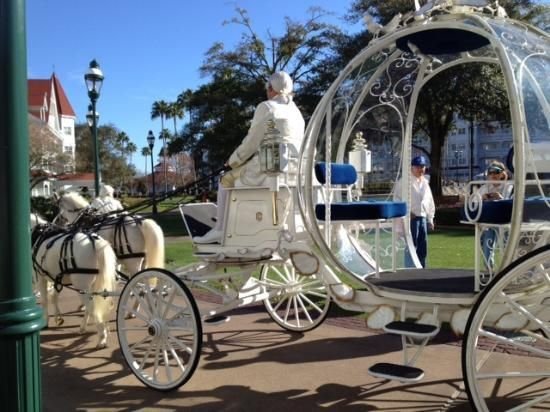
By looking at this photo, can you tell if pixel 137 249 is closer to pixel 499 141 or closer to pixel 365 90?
pixel 365 90

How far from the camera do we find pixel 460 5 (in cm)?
397

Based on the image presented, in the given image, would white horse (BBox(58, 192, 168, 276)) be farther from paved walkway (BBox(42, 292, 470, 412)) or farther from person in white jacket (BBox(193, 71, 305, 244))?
person in white jacket (BBox(193, 71, 305, 244))

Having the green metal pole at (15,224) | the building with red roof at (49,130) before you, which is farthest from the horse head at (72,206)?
the building with red roof at (49,130)

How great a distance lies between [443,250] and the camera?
39.7ft

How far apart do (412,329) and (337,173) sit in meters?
1.57

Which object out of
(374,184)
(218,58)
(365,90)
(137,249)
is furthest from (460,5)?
(218,58)

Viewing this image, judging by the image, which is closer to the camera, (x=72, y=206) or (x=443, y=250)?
(x=72, y=206)

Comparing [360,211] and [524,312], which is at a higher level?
[360,211]

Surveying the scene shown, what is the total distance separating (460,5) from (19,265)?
11.2ft

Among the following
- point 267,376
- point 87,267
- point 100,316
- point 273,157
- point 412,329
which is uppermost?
point 273,157

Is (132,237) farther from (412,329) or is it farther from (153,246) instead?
(412,329)

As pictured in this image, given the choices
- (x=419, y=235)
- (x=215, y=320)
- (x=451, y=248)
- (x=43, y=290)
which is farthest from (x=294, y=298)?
(x=451, y=248)

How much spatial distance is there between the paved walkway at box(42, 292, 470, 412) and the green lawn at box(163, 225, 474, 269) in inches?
108

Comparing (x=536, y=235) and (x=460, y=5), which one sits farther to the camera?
(x=460, y=5)
